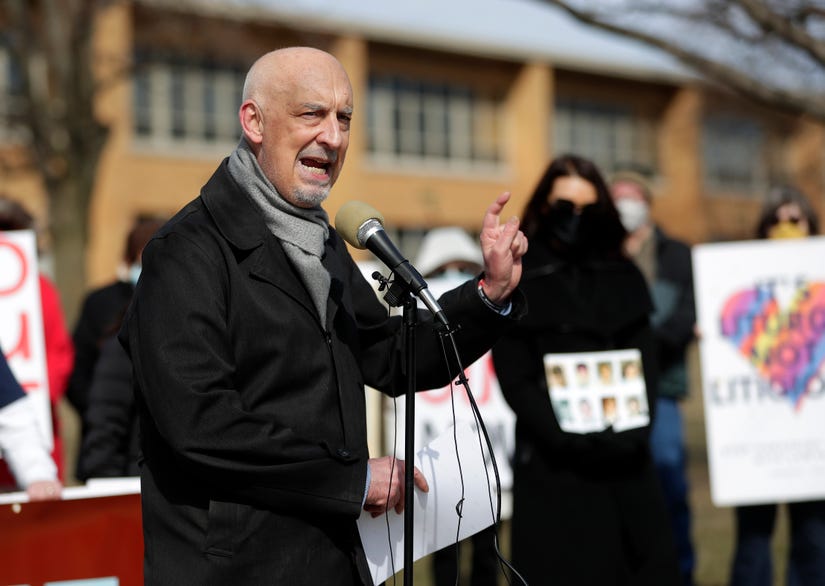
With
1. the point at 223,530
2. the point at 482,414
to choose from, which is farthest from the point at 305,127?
the point at 482,414

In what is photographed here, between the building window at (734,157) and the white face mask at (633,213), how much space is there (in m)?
35.1

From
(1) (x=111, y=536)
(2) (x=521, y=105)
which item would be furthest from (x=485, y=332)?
(2) (x=521, y=105)

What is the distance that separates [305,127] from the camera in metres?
3.12

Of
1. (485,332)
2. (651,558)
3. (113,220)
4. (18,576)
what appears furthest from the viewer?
(113,220)

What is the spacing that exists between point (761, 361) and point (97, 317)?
3.40 m

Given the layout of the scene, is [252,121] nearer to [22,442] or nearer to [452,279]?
[22,442]

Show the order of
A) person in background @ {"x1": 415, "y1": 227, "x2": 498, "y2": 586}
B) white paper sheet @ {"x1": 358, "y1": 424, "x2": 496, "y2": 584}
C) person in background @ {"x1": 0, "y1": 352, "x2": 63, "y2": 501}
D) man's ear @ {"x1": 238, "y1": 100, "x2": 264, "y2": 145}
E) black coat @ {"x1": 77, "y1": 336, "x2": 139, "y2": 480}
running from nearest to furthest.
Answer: man's ear @ {"x1": 238, "y1": 100, "x2": 264, "y2": 145} < white paper sheet @ {"x1": 358, "y1": 424, "x2": 496, "y2": 584} < person in background @ {"x1": 0, "y1": 352, "x2": 63, "y2": 501} < black coat @ {"x1": 77, "y1": 336, "x2": 139, "y2": 480} < person in background @ {"x1": 415, "y1": 227, "x2": 498, "y2": 586}

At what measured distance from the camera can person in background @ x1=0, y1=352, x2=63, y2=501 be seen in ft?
13.3

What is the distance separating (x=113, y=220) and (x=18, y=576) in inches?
1090

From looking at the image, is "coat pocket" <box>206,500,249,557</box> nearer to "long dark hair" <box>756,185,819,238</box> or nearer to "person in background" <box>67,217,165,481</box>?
"person in background" <box>67,217,165,481</box>

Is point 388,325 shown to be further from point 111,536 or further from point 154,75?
point 154,75

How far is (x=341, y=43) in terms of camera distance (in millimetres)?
33781

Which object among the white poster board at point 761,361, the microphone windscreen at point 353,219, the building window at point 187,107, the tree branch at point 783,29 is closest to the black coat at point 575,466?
the white poster board at point 761,361

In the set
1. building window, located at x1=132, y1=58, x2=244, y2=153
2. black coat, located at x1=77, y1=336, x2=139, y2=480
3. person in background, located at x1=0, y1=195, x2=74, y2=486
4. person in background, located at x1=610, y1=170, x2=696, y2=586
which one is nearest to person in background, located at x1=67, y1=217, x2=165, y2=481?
black coat, located at x1=77, y1=336, x2=139, y2=480
